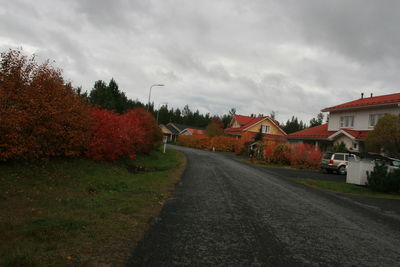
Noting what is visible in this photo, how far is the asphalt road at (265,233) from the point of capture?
14.7 feet

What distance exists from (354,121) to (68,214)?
1121 inches

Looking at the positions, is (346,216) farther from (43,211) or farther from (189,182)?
(43,211)

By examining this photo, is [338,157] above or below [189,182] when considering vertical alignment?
above

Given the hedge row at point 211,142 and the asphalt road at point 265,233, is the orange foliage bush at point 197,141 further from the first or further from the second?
the asphalt road at point 265,233

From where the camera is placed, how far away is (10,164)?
10828mm

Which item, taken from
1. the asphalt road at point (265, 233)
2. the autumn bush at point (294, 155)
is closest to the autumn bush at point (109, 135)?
the asphalt road at point (265, 233)

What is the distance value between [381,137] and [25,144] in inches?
690

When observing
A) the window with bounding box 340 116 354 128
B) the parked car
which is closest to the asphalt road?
the parked car

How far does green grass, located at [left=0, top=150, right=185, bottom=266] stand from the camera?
4.13 m

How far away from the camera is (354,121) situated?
91.9 ft

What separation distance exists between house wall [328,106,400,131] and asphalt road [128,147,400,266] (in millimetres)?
17826

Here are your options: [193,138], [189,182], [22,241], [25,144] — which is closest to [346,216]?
[189,182]

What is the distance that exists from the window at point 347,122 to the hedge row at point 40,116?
2457cm

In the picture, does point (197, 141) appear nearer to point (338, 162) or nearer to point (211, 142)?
point (211, 142)
